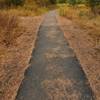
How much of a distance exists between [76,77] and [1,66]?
293 cm

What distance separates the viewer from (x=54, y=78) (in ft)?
26.2

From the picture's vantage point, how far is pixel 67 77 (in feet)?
26.3

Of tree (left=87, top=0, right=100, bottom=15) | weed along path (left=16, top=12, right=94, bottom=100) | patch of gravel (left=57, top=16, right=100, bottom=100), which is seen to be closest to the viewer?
weed along path (left=16, top=12, right=94, bottom=100)

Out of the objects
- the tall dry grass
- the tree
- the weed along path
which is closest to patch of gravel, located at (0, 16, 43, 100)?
the weed along path

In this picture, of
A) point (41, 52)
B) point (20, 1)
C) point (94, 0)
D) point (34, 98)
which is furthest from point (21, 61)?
point (20, 1)

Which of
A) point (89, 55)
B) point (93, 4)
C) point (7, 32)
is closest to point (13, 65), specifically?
point (89, 55)

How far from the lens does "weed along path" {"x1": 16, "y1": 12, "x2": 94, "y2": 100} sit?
22.2ft

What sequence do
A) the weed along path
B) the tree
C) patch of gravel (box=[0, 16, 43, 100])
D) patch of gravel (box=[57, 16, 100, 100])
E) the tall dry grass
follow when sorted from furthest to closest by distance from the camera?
1. the tree
2. the tall dry grass
3. patch of gravel (box=[57, 16, 100, 100])
4. patch of gravel (box=[0, 16, 43, 100])
5. the weed along path

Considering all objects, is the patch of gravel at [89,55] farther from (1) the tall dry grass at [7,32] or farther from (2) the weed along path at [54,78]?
(1) the tall dry grass at [7,32]

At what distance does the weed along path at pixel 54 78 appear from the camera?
6766mm

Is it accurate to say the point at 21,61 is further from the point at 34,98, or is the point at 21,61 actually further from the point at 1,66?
the point at 34,98

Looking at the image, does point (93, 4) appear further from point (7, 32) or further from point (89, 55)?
point (89, 55)

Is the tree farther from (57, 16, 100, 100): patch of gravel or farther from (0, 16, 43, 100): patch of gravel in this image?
(0, 16, 43, 100): patch of gravel

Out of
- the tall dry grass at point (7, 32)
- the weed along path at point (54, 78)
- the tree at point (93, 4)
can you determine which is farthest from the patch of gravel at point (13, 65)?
the tree at point (93, 4)
